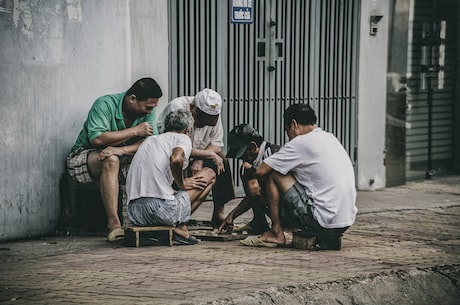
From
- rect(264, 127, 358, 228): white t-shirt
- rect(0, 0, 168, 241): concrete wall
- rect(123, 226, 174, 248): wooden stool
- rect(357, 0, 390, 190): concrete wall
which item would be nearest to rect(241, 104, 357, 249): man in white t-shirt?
rect(264, 127, 358, 228): white t-shirt

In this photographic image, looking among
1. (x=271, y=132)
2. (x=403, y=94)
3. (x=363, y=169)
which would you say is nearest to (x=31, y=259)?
(x=271, y=132)

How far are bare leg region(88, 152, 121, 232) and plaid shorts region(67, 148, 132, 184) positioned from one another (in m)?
0.21

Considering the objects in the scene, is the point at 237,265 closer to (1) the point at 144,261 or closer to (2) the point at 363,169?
(1) the point at 144,261

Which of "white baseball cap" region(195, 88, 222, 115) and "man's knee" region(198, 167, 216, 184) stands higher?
"white baseball cap" region(195, 88, 222, 115)

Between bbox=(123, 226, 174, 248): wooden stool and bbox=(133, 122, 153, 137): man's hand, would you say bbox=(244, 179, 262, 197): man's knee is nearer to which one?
bbox=(123, 226, 174, 248): wooden stool

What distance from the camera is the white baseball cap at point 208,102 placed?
31.5 ft

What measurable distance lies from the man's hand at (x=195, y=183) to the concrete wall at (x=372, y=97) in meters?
4.23

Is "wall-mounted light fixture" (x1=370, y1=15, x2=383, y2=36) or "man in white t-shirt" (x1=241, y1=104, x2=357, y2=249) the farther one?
"wall-mounted light fixture" (x1=370, y1=15, x2=383, y2=36)

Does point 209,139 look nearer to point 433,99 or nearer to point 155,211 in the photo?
point 155,211

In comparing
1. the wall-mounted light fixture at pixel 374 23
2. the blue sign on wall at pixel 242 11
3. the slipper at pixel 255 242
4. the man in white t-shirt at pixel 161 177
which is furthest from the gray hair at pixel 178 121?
the wall-mounted light fixture at pixel 374 23

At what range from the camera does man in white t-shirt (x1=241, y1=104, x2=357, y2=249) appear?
8648 mm

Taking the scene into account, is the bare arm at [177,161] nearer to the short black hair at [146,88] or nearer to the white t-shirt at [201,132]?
the short black hair at [146,88]

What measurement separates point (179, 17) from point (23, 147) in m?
2.58

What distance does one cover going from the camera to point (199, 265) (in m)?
7.98
